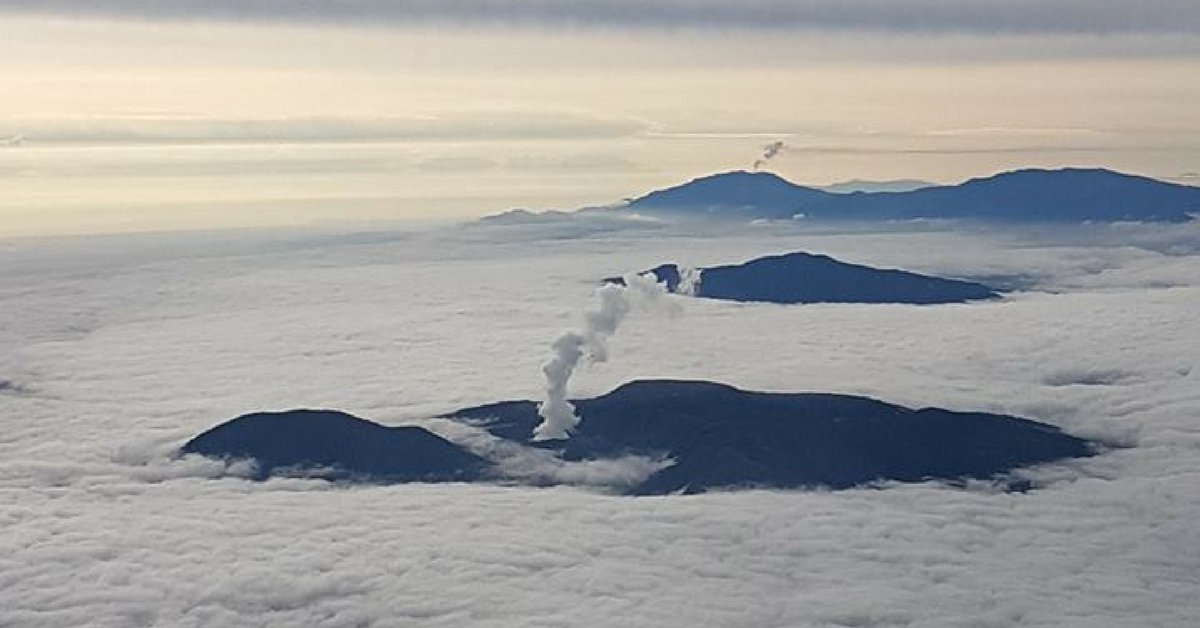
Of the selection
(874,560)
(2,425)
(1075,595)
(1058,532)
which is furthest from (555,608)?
(2,425)

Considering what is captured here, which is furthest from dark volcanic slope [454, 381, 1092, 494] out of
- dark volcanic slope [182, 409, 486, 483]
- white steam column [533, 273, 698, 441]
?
dark volcanic slope [182, 409, 486, 483]

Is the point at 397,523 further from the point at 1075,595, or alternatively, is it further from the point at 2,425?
the point at 2,425

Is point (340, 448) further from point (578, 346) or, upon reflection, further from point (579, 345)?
point (579, 345)

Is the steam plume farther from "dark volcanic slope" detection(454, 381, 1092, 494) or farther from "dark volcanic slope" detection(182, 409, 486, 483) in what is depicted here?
"dark volcanic slope" detection(182, 409, 486, 483)

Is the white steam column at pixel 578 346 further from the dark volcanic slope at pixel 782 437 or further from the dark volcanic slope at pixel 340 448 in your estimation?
the dark volcanic slope at pixel 340 448

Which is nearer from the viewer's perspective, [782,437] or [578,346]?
[782,437]

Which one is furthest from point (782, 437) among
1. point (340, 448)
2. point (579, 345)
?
point (340, 448)

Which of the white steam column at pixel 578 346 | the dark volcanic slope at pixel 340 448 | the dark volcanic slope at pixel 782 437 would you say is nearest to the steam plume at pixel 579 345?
the white steam column at pixel 578 346
